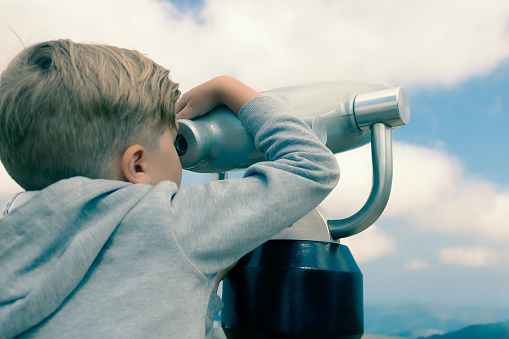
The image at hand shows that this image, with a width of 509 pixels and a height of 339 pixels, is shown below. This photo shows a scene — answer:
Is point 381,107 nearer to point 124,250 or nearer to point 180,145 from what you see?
point 180,145

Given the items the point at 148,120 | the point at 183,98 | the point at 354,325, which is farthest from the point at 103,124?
the point at 354,325

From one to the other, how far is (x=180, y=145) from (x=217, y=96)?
0.28 ft

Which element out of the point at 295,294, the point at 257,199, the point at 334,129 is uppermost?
the point at 334,129

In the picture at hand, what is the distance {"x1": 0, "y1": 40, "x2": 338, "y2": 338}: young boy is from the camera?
49cm

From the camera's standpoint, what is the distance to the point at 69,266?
47cm

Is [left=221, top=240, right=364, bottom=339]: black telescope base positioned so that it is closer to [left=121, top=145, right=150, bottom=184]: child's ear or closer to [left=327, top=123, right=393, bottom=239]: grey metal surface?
[left=327, top=123, right=393, bottom=239]: grey metal surface

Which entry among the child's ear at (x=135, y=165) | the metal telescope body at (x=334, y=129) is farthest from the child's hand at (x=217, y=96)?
the child's ear at (x=135, y=165)

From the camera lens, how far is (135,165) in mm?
585

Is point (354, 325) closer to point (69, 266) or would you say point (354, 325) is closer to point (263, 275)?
point (263, 275)

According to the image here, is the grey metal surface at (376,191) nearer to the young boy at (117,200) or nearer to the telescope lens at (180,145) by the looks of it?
the young boy at (117,200)

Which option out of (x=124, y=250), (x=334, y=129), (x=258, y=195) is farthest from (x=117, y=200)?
(x=334, y=129)

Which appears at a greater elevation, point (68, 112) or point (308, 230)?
point (68, 112)

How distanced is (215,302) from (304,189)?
175 mm

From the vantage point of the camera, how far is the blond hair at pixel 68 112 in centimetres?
55
